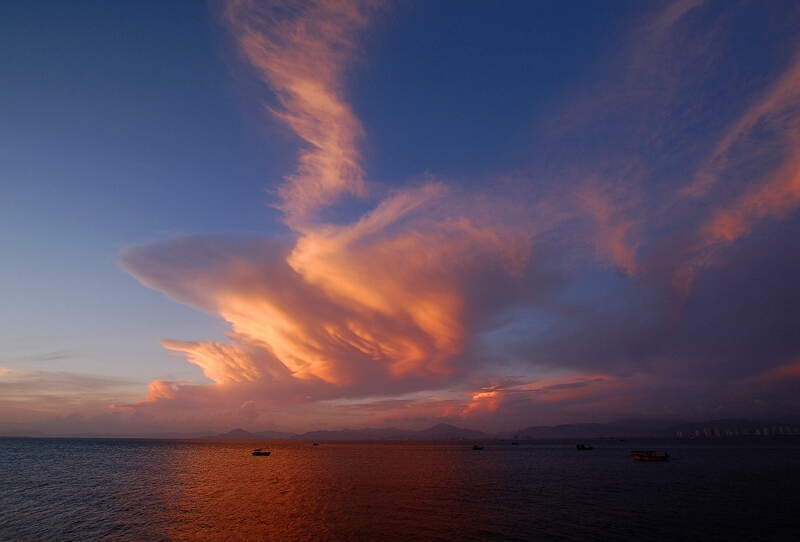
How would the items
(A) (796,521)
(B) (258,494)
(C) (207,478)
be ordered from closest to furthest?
(A) (796,521) < (B) (258,494) < (C) (207,478)

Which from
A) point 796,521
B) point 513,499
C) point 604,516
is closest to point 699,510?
point 796,521

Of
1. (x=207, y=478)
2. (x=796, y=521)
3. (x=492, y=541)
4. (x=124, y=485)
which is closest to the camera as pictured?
(x=492, y=541)

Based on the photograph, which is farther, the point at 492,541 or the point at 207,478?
the point at 207,478

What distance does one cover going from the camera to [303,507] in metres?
58.5

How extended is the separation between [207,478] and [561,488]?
73.8 m

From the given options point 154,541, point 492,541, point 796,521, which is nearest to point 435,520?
point 492,541

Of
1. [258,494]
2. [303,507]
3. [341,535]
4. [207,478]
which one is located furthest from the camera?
[207,478]

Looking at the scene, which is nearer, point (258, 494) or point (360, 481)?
point (258, 494)

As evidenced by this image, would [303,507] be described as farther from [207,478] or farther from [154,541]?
[207,478]

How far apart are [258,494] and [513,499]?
4145 cm

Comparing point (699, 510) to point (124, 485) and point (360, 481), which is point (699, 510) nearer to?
point (360, 481)

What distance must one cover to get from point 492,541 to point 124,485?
74618mm

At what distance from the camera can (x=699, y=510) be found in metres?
52.5

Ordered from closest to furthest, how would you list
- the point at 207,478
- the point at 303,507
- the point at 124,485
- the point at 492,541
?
the point at 492,541
the point at 303,507
the point at 124,485
the point at 207,478
